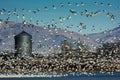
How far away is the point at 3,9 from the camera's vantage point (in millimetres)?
57906

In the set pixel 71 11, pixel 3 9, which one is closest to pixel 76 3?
pixel 71 11

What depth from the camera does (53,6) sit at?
4922cm

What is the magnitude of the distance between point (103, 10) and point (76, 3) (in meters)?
4.04

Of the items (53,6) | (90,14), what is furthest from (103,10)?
(53,6)

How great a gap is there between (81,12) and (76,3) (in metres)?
2.14

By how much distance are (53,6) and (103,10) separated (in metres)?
7.67

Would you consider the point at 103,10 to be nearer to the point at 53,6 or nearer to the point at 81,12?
the point at 81,12

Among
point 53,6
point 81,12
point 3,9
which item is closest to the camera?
point 53,6

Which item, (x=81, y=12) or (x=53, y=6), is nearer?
(x=53, y=6)

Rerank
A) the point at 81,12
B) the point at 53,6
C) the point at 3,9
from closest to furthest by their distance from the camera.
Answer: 1. the point at 53,6
2. the point at 81,12
3. the point at 3,9

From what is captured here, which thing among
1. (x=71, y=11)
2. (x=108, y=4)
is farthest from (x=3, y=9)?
(x=108, y=4)

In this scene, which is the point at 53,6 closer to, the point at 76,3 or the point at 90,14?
the point at 76,3

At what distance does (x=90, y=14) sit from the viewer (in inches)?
2149

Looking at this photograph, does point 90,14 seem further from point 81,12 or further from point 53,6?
point 53,6
